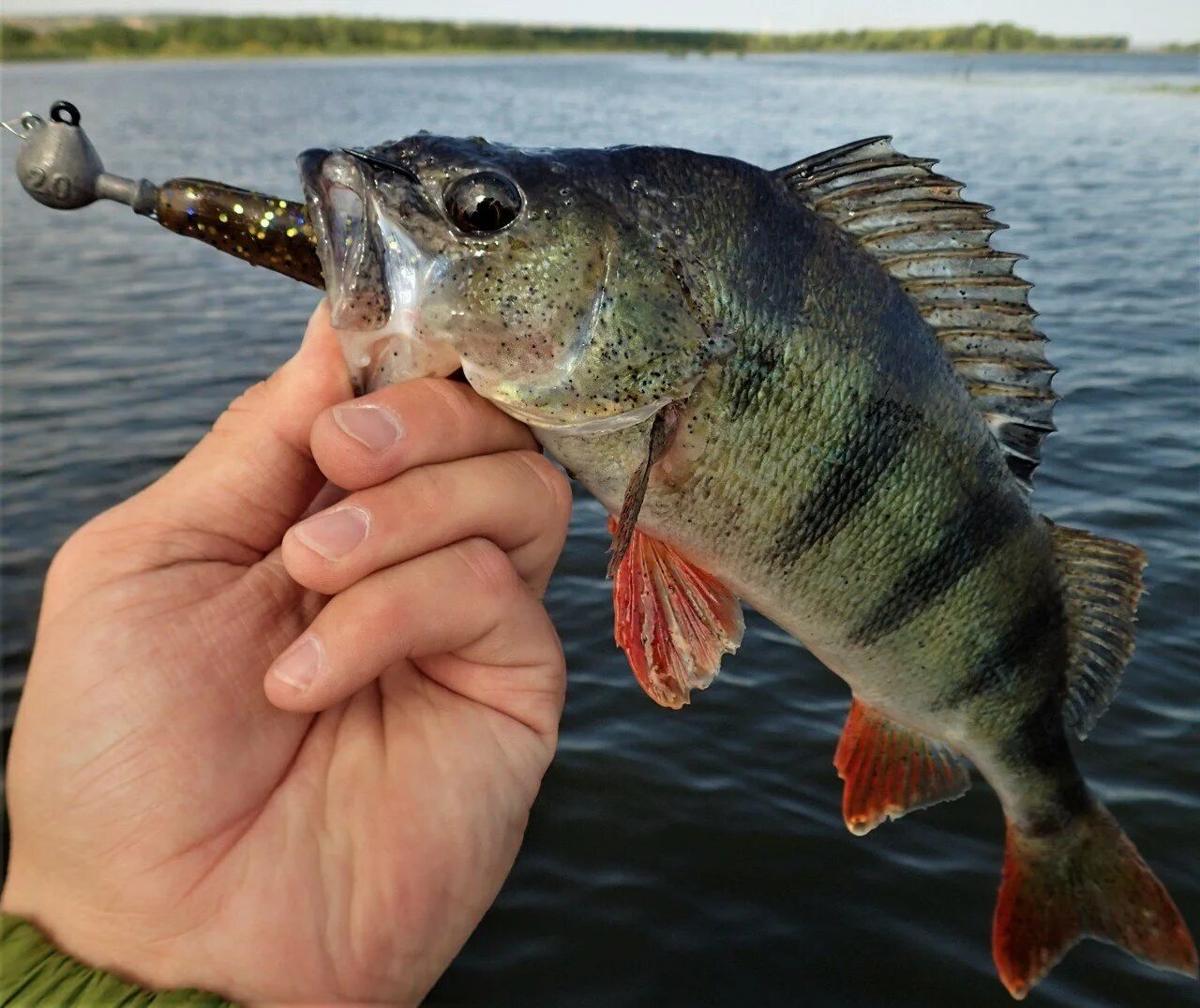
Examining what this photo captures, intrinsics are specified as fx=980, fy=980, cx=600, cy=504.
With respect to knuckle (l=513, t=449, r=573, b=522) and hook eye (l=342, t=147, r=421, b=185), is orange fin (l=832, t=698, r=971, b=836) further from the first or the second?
hook eye (l=342, t=147, r=421, b=185)

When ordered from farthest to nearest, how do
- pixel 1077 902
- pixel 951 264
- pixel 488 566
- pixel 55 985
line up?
pixel 1077 902 < pixel 951 264 < pixel 488 566 < pixel 55 985

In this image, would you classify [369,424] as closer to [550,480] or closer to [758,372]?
[550,480]

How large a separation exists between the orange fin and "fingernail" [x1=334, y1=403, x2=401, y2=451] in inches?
59.3

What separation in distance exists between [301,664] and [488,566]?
381 millimetres

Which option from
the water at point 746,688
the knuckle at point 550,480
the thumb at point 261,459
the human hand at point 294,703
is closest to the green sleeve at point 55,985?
the human hand at point 294,703

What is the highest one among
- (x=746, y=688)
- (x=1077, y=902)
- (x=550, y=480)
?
(x=550, y=480)

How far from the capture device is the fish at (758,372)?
1.75 metres

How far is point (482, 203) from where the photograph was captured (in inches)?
68.9

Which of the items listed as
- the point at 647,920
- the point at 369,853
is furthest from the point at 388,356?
the point at 647,920

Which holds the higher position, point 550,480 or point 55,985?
point 550,480

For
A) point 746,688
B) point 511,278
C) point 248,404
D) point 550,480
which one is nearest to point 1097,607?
point 550,480

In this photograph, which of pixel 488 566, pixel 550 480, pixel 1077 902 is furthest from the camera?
pixel 1077 902

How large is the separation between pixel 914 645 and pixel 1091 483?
5402 millimetres

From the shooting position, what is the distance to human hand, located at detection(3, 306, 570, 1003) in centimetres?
168
